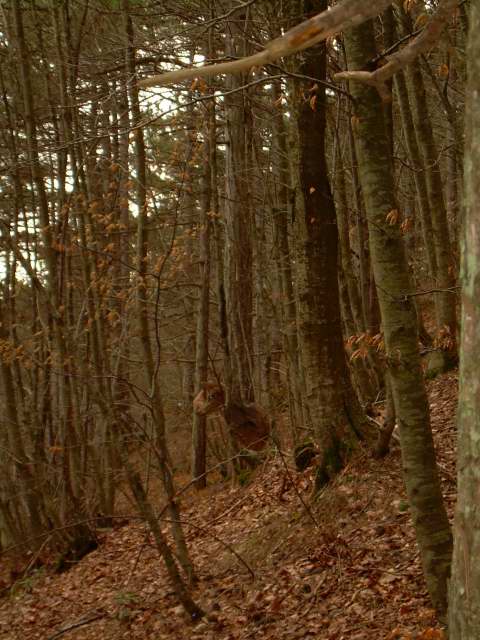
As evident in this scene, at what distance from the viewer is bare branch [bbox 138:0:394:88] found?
1730 millimetres

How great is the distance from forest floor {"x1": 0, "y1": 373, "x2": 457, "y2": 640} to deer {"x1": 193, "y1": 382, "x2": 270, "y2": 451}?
0.98m

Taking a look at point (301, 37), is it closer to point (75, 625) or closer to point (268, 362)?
point (75, 625)

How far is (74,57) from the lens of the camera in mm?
9805

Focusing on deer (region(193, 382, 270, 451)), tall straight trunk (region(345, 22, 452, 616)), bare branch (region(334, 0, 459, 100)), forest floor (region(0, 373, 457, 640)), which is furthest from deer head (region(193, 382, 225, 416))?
bare branch (region(334, 0, 459, 100))

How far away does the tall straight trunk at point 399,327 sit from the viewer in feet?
12.8

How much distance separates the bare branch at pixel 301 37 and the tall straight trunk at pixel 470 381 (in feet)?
1.25

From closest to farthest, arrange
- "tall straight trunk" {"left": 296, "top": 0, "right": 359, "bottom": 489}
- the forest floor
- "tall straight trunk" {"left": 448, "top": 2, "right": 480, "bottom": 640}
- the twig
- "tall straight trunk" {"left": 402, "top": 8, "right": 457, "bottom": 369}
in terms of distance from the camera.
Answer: "tall straight trunk" {"left": 448, "top": 2, "right": 480, "bottom": 640}
the forest floor
the twig
"tall straight trunk" {"left": 296, "top": 0, "right": 359, "bottom": 489}
"tall straight trunk" {"left": 402, "top": 8, "right": 457, "bottom": 369}

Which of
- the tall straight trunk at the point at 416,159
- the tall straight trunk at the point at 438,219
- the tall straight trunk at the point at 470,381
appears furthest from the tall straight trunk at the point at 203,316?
the tall straight trunk at the point at 470,381

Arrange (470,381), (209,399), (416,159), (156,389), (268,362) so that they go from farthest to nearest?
1. (268,362)
2. (416,159)
3. (209,399)
4. (156,389)
5. (470,381)

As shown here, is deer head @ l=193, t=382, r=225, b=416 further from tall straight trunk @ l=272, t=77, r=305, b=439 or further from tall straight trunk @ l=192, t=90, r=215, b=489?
tall straight trunk @ l=272, t=77, r=305, b=439

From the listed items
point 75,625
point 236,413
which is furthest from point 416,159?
point 75,625

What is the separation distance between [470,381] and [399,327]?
1910 millimetres

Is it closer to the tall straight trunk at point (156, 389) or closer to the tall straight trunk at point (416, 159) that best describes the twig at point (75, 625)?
the tall straight trunk at point (156, 389)

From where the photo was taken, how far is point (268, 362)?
12.0 meters
